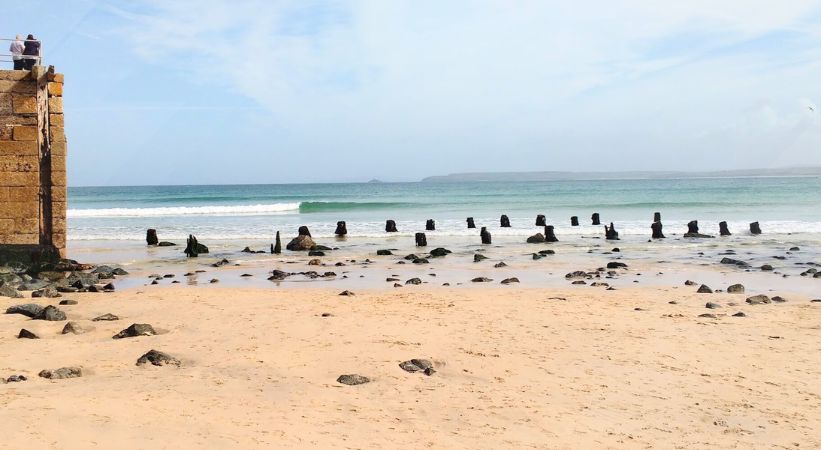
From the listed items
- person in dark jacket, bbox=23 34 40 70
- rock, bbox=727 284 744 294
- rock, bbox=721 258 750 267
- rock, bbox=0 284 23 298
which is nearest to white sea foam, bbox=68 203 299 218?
person in dark jacket, bbox=23 34 40 70

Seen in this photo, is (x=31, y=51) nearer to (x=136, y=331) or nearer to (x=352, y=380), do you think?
(x=136, y=331)

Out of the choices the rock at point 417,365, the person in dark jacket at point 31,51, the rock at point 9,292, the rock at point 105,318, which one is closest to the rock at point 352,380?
the rock at point 417,365

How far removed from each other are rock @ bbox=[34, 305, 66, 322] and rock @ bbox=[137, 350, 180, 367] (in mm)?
2892

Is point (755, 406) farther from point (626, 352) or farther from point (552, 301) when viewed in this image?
point (552, 301)

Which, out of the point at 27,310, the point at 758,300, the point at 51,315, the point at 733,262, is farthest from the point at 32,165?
the point at 733,262

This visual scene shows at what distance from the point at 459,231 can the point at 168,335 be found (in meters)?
21.6

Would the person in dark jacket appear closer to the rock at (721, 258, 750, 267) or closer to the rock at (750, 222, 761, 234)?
the rock at (721, 258, 750, 267)

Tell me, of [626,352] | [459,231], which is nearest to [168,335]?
[626,352]

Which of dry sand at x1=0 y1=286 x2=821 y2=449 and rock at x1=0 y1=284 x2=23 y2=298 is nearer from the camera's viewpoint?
dry sand at x1=0 y1=286 x2=821 y2=449

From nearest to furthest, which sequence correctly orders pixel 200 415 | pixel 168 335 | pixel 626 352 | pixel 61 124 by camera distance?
1. pixel 200 415
2. pixel 626 352
3. pixel 168 335
4. pixel 61 124

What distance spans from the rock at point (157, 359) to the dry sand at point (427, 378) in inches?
5.2

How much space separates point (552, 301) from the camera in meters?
11.6

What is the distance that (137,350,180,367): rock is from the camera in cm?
743

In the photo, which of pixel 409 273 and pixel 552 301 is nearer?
pixel 552 301
